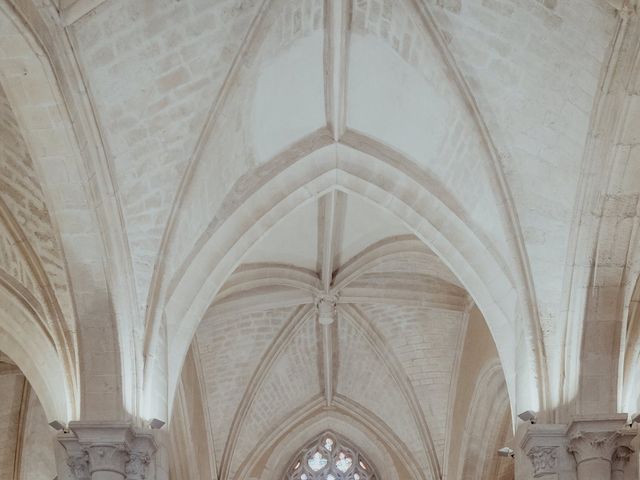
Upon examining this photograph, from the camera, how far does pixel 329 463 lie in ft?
55.2

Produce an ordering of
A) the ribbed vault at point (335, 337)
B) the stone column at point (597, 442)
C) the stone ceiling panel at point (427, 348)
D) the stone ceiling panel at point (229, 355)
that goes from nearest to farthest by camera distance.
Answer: the stone column at point (597, 442)
the ribbed vault at point (335, 337)
the stone ceiling panel at point (229, 355)
the stone ceiling panel at point (427, 348)

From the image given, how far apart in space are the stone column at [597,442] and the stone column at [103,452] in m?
3.31

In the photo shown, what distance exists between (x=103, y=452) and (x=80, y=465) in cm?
22

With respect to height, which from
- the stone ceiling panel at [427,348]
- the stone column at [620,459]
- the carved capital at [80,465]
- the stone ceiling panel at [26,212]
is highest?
the stone ceiling panel at [427,348]

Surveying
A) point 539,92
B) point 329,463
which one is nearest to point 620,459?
point 539,92

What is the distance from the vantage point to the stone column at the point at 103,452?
10.0 meters

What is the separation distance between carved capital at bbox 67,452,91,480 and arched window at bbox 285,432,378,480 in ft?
22.6

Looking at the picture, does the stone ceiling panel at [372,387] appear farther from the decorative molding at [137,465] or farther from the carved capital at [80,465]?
the carved capital at [80,465]

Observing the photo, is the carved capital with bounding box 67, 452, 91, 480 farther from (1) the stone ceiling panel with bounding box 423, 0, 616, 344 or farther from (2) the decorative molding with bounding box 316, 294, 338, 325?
(2) the decorative molding with bounding box 316, 294, 338, 325

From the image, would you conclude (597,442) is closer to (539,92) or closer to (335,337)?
(539,92)

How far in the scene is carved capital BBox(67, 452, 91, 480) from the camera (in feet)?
33.0

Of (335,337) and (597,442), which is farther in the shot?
(335,337)

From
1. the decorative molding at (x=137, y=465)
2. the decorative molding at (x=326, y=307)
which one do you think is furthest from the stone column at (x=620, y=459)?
the decorative molding at (x=326, y=307)

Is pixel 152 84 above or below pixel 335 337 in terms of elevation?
below
